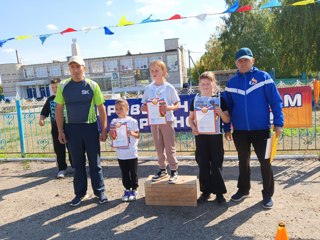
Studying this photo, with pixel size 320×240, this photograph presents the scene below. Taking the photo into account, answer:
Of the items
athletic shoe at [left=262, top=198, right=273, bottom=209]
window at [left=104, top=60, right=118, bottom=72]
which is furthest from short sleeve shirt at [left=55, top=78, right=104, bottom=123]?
window at [left=104, top=60, right=118, bottom=72]

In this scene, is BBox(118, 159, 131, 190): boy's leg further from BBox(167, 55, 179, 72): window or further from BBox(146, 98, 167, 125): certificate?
BBox(167, 55, 179, 72): window

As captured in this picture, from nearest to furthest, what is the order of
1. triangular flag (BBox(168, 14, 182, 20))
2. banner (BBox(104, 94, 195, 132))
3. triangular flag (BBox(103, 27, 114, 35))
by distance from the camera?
banner (BBox(104, 94, 195, 132)) → triangular flag (BBox(168, 14, 182, 20)) → triangular flag (BBox(103, 27, 114, 35))

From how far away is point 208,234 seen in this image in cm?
350

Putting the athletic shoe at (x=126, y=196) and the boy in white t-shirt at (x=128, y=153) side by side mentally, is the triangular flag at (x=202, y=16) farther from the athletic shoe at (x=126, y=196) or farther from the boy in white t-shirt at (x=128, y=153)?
the athletic shoe at (x=126, y=196)

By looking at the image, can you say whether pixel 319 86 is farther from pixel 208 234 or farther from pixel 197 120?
pixel 208 234

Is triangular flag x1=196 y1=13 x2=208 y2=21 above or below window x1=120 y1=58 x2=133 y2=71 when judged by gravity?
below

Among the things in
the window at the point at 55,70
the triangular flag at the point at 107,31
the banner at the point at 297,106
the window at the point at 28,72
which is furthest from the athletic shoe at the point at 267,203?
the window at the point at 28,72

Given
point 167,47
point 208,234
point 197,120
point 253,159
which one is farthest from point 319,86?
point 167,47

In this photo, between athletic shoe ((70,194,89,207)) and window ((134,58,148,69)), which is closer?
athletic shoe ((70,194,89,207))

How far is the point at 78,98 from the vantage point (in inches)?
168

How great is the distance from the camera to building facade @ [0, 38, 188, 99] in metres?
57.9

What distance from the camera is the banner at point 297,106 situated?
5.99 meters

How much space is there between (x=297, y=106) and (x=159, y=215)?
3613 millimetres

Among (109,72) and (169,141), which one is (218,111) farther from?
(109,72)
